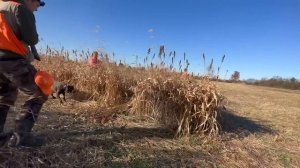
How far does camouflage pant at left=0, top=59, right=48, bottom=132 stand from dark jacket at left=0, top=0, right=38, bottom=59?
13cm

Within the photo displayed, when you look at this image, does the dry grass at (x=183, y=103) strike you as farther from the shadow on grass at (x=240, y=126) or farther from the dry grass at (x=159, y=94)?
the shadow on grass at (x=240, y=126)

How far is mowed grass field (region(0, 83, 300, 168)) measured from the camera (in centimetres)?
361

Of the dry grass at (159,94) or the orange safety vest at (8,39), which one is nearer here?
the orange safety vest at (8,39)

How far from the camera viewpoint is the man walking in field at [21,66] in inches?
137

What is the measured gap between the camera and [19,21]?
11.4ft

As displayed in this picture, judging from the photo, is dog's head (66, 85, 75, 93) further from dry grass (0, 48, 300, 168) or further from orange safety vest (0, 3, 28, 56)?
orange safety vest (0, 3, 28, 56)

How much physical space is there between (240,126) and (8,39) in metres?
4.22

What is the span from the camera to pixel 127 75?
6602 millimetres

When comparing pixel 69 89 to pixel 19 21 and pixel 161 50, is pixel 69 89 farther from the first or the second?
pixel 19 21

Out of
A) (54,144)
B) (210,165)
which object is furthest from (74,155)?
(210,165)

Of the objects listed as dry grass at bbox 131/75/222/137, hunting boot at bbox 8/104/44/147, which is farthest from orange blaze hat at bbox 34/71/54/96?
dry grass at bbox 131/75/222/137

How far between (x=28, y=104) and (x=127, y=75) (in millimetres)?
3012

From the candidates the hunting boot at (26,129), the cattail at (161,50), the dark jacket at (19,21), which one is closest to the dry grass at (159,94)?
the cattail at (161,50)

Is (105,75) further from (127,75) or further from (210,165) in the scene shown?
(210,165)
